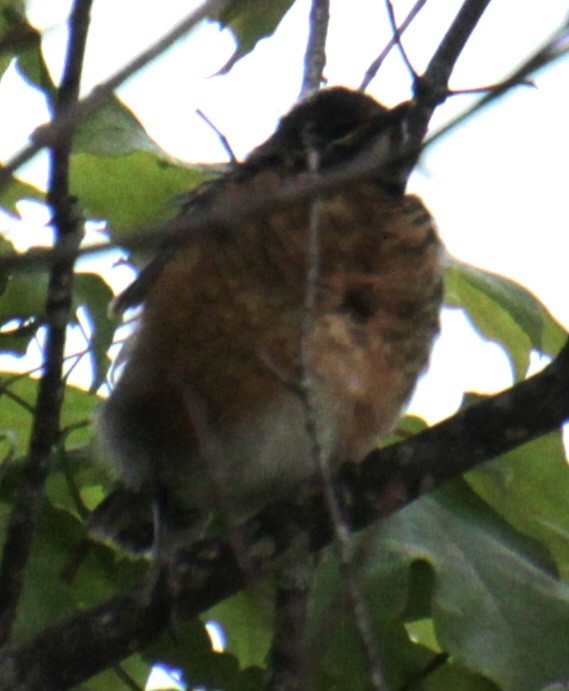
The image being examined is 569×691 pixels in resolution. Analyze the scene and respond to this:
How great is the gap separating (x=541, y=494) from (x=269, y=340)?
735 mm

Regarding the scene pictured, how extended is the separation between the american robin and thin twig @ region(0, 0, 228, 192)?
6.01 feet

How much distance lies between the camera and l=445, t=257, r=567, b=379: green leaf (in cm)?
248

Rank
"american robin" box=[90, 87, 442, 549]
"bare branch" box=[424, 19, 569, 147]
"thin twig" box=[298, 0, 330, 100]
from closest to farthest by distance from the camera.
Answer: "bare branch" box=[424, 19, 569, 147] < "american robin" box=[90, 87, 442, 549] < "thin twig" box=[298, 0, 330, 100]

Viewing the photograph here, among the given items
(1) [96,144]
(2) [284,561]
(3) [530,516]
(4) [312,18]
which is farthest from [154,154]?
(3) [530,516]

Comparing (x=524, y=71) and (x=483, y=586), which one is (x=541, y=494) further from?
(x=524, y=71)

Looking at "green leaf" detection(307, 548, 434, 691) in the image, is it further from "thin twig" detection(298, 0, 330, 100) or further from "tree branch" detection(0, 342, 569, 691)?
"thin twig" detection(298, 0, 330, 100)

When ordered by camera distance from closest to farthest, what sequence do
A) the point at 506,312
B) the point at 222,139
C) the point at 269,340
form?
the point at 222,139, the point at 506,312, the point at 269,340

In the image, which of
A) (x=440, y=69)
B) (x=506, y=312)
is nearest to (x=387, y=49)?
(x=440, y=69)

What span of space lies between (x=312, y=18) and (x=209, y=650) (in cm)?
152

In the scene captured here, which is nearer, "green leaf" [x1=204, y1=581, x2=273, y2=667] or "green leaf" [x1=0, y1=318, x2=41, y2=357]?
"green leaf" [x1=0, y1=318, x2=41, y2=357]

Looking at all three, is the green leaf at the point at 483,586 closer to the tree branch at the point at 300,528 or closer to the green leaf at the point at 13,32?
the tree branch at the point at 300,528

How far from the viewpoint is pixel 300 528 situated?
2.49m

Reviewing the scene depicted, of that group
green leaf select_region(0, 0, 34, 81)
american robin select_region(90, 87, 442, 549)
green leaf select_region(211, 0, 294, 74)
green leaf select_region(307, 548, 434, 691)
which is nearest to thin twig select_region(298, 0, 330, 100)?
american robin select_region(90, 87, 442, 549)

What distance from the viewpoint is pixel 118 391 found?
10.3ft
